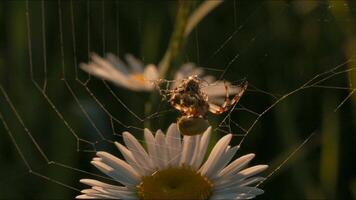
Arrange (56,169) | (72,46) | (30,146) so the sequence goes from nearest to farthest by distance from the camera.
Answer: (56,169) < (30,146) < (72,46)

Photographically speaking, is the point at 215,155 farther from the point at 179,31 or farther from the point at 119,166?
the point at 179,31

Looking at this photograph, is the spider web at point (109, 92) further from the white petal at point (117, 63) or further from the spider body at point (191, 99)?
the spider body at point (191, 99)

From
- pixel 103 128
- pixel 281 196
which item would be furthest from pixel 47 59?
pixel 281 196

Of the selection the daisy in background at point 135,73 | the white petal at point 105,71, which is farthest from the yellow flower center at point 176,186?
the white petal at point 105,71

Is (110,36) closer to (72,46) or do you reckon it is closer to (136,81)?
(72,46)

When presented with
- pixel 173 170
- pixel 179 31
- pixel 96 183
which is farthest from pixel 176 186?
pixel 179 31

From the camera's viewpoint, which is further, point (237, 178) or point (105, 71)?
point (105, 71)
